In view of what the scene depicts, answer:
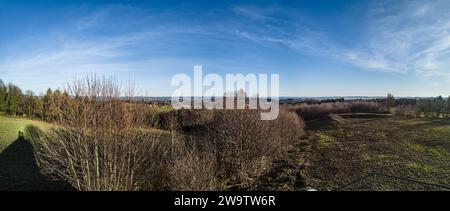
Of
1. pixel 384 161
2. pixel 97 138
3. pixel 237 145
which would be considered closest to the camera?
pixel 97 138

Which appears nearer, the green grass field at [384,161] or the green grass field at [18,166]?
the green grass field at [384,161]

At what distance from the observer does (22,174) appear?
14.9 metres

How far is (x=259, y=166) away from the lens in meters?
12.3

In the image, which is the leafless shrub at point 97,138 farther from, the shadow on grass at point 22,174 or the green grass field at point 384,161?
the green grass field at point 384,161

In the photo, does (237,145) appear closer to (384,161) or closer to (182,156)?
(182,156)

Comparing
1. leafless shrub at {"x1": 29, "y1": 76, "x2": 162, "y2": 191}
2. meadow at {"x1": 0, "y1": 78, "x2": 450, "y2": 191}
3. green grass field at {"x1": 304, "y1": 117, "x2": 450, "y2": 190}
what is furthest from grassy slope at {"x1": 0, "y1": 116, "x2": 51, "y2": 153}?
green grass field at {"x1": 304, "y1": 117, "x2": 450, "y2": 190}

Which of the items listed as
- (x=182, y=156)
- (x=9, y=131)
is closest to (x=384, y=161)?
(x=182, y=156)

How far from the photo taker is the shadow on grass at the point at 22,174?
12.3 m

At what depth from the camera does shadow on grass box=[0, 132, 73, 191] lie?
12266 mm

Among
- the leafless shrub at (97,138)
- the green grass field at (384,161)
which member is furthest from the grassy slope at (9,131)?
the green grass field at (384,161)

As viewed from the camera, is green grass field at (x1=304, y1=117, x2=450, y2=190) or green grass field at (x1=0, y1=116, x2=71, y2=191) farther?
green grass field at (x1=0, y1=116, x2=71, y2=191)

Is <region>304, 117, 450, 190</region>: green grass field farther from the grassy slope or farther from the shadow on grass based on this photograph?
the grassy slope
